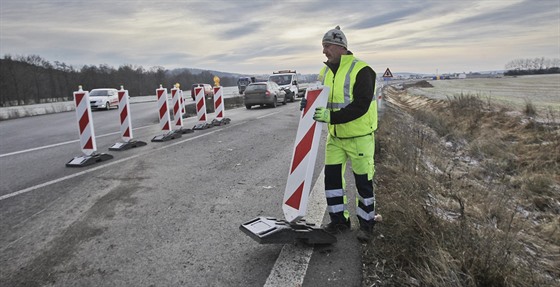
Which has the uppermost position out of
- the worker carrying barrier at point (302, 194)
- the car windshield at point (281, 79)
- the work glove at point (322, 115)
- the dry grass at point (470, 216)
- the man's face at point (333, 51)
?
the man's face at point (333, 51)

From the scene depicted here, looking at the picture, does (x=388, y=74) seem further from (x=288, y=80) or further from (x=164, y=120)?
(x=164, y=120)

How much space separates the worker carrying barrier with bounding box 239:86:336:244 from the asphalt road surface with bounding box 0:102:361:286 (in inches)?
6.0

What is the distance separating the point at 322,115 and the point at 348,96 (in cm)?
40

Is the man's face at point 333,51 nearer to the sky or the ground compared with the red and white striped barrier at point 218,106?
nearer to the sky

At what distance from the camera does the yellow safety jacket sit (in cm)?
338

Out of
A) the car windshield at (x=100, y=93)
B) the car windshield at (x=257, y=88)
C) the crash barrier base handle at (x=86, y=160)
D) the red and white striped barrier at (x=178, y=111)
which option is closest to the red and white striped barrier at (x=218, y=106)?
the red and white striped barrier at (x=178, y=111)

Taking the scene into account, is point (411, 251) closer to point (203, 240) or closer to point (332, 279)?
point (332, 279)

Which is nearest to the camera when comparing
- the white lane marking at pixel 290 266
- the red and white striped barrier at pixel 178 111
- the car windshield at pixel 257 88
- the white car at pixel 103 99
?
the white lane marking at pixel 290 266

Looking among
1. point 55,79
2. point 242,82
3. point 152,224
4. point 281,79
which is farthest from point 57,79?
point 152,224

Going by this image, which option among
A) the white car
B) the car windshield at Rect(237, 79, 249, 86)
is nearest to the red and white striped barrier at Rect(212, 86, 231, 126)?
the white car

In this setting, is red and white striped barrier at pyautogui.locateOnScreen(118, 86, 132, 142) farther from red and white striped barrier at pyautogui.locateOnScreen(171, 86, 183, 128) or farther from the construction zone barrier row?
red and white striped barrier at pyautogui.locateOnScreen(171, 86, 183, 128)

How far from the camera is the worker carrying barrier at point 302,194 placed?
3178 millimetres

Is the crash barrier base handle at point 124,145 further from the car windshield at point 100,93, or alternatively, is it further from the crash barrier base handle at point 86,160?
the car windshield at point 100,93

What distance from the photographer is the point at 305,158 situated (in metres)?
3.30
